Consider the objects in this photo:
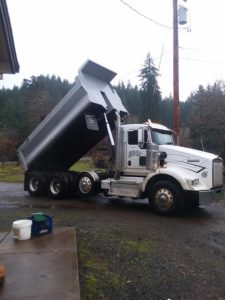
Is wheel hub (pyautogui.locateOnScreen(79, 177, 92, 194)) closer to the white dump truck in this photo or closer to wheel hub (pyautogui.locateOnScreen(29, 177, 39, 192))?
the white dump truck

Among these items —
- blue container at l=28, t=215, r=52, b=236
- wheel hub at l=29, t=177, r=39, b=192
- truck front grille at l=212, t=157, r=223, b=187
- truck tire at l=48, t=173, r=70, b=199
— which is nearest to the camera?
blue container at l=28, t=215, r=52, b=236

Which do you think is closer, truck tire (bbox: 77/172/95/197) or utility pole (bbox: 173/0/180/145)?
truck tire (bbox: 77/172/95/197)

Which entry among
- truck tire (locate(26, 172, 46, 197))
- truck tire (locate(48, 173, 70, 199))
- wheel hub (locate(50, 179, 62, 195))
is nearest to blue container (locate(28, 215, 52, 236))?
truck tire (locate(48, 173, 70, 199))

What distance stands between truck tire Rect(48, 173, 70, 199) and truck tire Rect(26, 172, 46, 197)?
0.29 meters

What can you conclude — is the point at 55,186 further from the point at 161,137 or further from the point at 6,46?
the point at 6,46

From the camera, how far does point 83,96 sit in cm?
1077

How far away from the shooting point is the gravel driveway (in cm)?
461

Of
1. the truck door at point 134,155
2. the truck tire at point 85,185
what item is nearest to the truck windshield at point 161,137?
the truck door at point 134,155

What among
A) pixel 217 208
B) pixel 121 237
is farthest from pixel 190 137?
pixel 121 237

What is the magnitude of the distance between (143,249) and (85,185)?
5.85 meters

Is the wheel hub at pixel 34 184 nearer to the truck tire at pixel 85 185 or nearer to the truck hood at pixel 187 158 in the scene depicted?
the truck tire at pixel 85 185

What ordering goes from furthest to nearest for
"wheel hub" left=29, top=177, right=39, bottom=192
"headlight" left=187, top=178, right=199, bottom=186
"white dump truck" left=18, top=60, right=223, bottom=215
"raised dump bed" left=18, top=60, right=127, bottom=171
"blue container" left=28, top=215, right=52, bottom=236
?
"wheel hub" left=29, top=177, right=39, bottom=192, "raised dump bed" left=18, top=60, right=127, bottom=171, "white dump truck" left=18, top=60, right=223, bottom=215, "headlight" left=187, top=178, right=199, bottom=186, "blue container" left=28, top=215, right=52, bottom=236

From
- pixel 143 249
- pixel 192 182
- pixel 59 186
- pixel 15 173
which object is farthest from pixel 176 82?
pixel 15 173

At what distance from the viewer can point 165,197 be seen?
31.6ft
